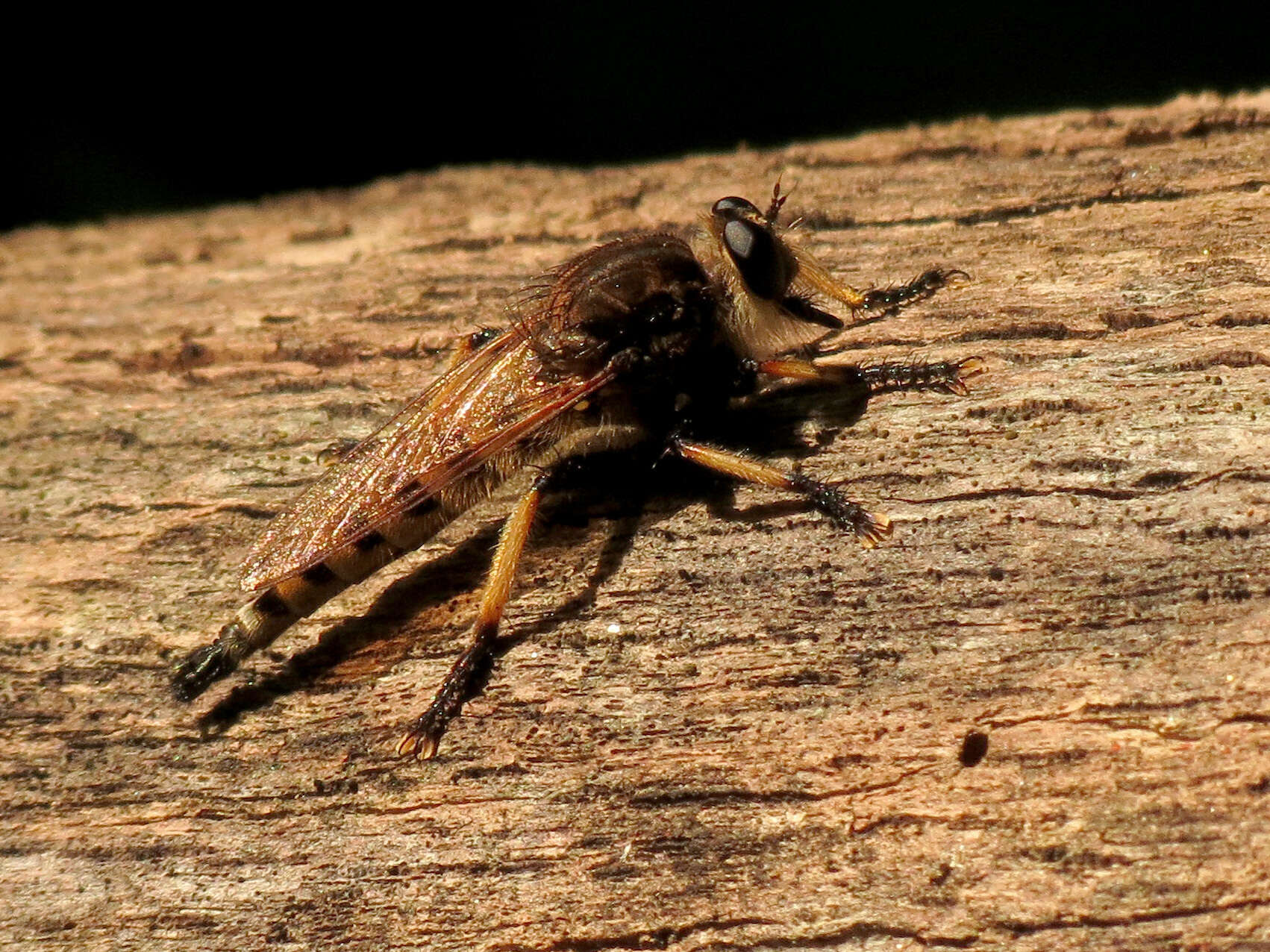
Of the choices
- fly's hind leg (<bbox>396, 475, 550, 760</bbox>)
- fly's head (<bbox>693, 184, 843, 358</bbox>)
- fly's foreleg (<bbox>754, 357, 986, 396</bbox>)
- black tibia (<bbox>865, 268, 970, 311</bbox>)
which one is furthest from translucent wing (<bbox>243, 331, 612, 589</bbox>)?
black tibia (<bbox>865, 268, 970, 311</bbox>)

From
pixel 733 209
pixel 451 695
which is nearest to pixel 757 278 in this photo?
pixel 733 209

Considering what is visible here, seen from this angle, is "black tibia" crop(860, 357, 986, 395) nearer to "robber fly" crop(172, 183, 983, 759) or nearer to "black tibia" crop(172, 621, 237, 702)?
"robber fly" crop(172, 183, 983, 759)

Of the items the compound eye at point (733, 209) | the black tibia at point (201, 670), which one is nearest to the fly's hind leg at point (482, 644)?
the black tibia at point (201, 670)

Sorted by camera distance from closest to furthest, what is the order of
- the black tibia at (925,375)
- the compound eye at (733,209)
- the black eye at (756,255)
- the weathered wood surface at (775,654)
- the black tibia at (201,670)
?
1. the weathered wood surface at (775,654)
2. the black tibia at (201,670)
3. the black tibia at (925,375)
4. the black eye at (756,255)
5. the compound eye at (733,209)

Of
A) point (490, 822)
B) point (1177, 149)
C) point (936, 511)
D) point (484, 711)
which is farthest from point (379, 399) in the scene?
point (1177, 149)

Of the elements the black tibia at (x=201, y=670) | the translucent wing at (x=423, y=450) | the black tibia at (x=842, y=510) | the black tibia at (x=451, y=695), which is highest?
the translucent wing at (x=423, y=450)

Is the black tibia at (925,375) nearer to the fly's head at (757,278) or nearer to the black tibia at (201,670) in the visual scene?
the fly's head at (757,278)

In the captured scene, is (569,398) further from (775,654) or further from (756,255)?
(775,654)
